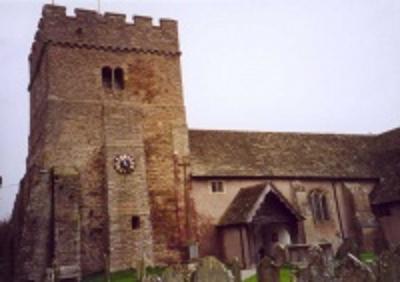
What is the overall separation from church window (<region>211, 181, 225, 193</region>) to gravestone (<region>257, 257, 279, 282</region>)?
51.5ft

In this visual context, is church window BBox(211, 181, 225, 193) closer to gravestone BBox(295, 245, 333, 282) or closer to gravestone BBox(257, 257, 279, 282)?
gravestone BBox(295, 245, 333, 282)

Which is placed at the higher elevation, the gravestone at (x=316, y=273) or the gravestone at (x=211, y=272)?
the gravestone at (x=211, y=272)

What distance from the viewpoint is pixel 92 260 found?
2639 cm

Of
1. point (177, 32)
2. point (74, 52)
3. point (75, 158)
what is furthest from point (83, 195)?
point (177, 32)

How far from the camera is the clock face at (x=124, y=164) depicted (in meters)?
28.3

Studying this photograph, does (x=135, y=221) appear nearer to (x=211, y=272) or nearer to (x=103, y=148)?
(x=103, y=148)

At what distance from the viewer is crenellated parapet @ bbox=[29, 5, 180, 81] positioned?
29656 millimetres

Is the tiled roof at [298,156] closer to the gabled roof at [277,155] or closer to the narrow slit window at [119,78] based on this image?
the gabled roof at [277,155]

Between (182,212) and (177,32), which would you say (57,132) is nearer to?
(182,212)

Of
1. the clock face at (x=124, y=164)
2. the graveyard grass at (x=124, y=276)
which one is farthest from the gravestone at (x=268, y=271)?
the clock face at (x=124, y=164)

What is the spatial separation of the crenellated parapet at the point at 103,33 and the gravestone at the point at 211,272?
2036 cm

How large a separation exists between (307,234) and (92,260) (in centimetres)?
1358

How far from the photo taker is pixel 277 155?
34.1m

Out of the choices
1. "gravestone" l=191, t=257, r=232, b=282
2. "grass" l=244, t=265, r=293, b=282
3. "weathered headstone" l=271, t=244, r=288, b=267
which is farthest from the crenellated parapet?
"gravestone" l=191, t=257, r=232, b=282
